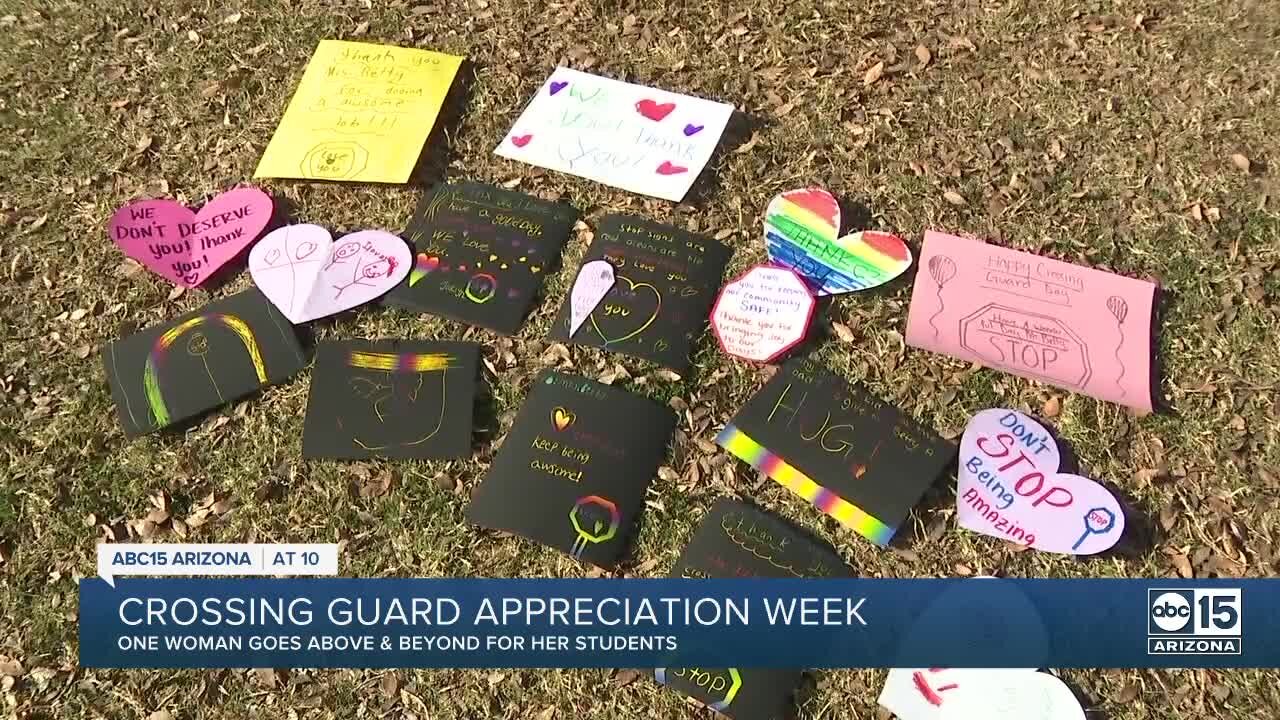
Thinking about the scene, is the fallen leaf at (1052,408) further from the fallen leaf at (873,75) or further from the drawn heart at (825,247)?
the fallen leaf at (873,75)

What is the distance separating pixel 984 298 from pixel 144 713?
203cm

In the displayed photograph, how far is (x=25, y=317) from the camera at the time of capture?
2285 millimetres

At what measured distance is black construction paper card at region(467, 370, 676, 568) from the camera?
1.92 m

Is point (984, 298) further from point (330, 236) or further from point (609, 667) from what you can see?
point (330, 236)

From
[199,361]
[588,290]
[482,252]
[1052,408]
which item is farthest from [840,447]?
[199,361]

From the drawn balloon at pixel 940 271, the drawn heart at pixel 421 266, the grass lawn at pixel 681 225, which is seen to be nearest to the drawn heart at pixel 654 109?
the grass lawn at pixel 681 225

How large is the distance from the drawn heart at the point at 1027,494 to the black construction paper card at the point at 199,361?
1.55m

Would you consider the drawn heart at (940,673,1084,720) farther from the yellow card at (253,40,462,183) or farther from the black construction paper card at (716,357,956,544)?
the yellow card at (253,40,462,183)

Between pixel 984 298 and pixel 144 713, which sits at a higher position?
pixel 984 298

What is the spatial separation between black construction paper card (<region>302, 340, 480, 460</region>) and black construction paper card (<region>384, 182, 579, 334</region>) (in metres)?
0.12

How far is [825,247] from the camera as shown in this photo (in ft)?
7.50

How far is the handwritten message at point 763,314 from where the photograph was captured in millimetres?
2115

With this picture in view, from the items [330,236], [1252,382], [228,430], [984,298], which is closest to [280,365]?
[228,430]

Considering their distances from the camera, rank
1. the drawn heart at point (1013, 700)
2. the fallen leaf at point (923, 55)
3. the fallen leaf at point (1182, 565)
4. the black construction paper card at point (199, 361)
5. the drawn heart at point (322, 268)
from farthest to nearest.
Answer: the fallen leaf at point (923, 55)
the drawn heart at point (322, 268)
the black construction paper card at point (199, 361)
the fallen leaf at point (1182, 565)
the drawn heart at point (1013, 700)
